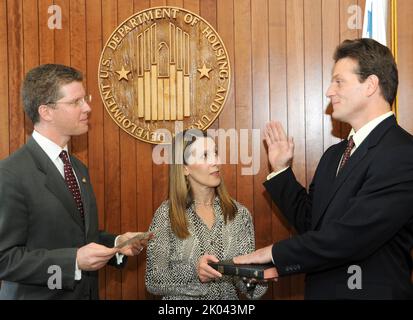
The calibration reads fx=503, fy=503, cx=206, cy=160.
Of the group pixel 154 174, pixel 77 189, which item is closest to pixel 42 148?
pixel 77 189

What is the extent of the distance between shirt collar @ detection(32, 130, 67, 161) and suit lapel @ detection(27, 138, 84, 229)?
36 millimetres

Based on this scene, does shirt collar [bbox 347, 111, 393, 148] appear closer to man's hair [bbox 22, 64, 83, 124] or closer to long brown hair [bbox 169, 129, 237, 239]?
long brown hair [bbox 169, 129, 237, 239]

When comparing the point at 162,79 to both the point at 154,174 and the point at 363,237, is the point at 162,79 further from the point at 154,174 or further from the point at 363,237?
the point at 363,237

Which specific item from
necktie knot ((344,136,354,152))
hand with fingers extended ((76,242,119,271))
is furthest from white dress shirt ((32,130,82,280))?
necktie knot ((344,136,354,152))

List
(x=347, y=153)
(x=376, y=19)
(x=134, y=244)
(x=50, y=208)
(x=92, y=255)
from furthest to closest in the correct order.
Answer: (x=376, y=19) < (x=134, y=244) < (x=347, y=153) < (x=50, y=208) < (x=92, y=255)

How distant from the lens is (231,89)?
3.17 meters

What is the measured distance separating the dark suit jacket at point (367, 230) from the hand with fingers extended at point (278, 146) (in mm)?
563

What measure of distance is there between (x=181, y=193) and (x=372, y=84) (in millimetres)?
1131

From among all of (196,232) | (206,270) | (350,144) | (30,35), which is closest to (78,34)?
(30,35)

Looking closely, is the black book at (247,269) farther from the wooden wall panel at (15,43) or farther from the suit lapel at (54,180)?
the wooden wall panel at (15,43)

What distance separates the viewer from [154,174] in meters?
3.23

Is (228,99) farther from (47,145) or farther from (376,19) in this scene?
(47,145)

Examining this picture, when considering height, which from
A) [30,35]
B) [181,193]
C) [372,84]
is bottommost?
[181,193]

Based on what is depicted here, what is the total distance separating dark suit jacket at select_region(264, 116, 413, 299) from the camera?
81.0 inches
